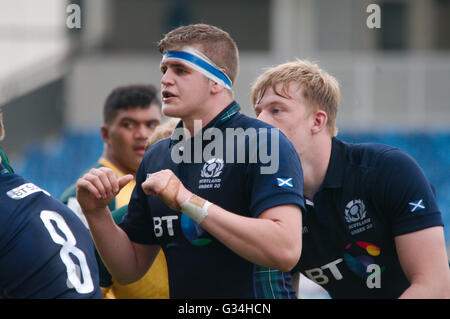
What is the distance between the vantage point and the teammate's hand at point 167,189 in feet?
9.90

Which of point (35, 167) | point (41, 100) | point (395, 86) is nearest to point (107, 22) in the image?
point (41, 100)

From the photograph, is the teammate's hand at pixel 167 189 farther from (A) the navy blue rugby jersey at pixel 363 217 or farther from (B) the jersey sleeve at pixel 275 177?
(A) the navy blue rugby jersey at pixel 363 217

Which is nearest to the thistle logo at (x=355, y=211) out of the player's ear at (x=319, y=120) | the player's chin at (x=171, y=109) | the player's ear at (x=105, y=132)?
the player's ear at (x=319, y=120)

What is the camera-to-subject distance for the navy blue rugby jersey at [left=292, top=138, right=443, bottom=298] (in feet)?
11.8

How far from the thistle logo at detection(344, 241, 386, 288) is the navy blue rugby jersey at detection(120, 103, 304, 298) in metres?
0.49

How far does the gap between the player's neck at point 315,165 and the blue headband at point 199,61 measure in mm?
751

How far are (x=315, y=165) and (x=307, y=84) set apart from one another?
1.39ft

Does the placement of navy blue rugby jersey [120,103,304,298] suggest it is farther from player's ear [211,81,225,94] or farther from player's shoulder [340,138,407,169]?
player's shoulder [340,138,407,169]

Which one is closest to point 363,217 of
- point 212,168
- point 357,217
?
point 357,217

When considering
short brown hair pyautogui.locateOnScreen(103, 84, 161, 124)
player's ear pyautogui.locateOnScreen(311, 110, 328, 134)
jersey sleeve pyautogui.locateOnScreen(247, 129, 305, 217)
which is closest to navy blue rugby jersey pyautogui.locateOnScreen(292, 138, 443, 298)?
player's ear pyautogui.locateOnScreen(311, 110, 328, 134)

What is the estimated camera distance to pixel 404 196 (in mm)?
3572
